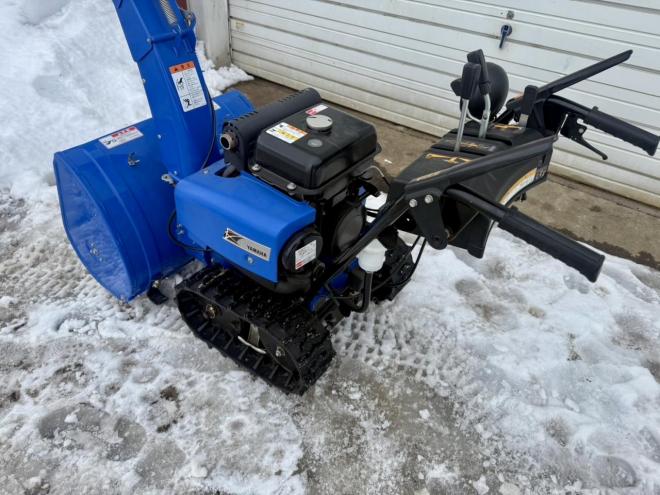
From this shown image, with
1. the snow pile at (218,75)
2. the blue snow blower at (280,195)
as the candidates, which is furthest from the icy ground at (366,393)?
the snow pile at (218,75)

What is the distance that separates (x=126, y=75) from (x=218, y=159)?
9.22ft

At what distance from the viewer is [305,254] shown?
6.23ft

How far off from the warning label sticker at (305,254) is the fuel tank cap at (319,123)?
440 mm

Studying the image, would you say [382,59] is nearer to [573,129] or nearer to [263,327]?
[573,129]

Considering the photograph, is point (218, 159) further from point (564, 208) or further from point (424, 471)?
point (564, 208)

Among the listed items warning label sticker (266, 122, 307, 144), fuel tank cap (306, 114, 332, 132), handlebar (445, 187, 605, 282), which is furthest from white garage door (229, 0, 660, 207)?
handlebar (445, 187, 605, 282)

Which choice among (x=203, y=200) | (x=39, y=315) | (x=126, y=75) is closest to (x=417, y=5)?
(x=126, y=75)

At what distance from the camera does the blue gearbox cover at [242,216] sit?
6.08 ft

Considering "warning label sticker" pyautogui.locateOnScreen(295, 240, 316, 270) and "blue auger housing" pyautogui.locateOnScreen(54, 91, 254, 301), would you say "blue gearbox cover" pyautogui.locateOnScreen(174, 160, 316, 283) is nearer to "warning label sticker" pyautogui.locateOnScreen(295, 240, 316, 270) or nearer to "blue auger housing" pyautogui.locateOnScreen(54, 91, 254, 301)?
"warning label sticker" pyautogui.locateOnScreen(295, 240, 316, 270)

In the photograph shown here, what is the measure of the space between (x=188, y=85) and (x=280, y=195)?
755 millimetres

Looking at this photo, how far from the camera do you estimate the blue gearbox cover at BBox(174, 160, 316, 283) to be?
185 centimetres

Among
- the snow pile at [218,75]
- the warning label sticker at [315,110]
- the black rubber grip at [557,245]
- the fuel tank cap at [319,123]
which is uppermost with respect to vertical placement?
the fuel tank cap at [319,123]

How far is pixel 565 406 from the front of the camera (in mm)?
2418

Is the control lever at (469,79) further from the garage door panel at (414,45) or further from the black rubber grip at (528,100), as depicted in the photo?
the garage door panel at (414,45)
